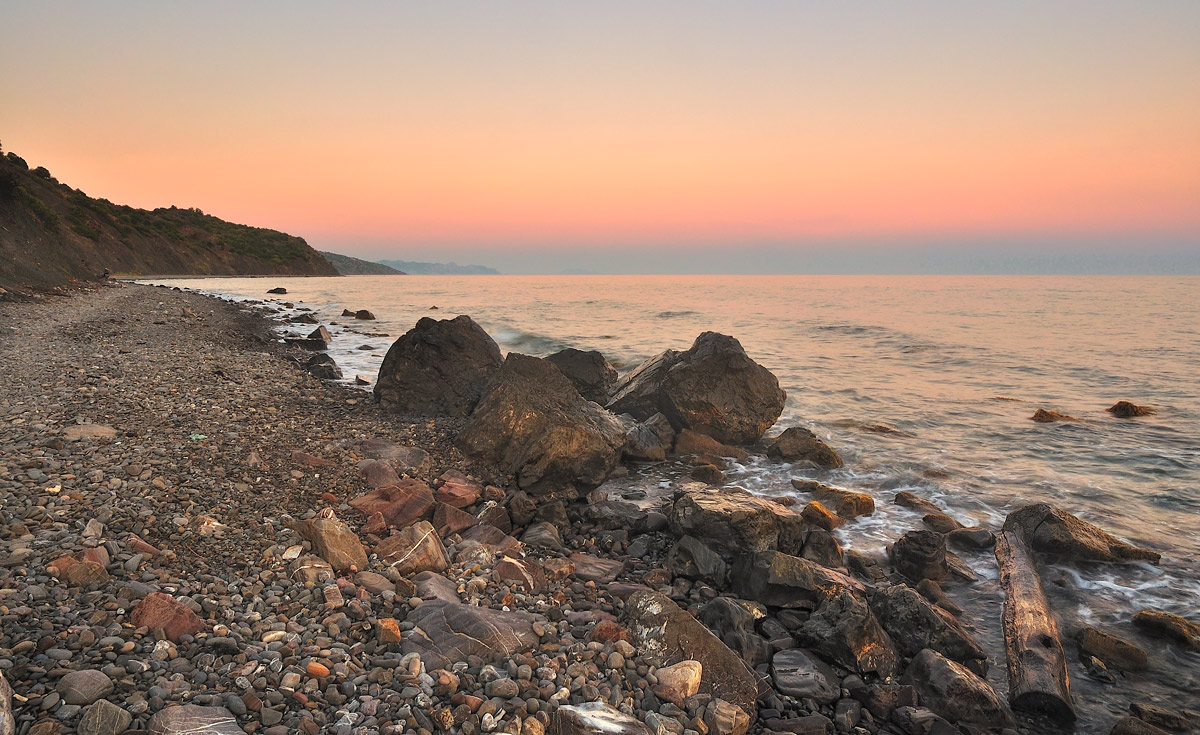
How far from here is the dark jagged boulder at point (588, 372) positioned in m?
15.8

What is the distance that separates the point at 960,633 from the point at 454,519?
19.6 ft

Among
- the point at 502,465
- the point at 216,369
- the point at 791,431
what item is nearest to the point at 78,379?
the point at 216,369

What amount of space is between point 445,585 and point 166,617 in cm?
230

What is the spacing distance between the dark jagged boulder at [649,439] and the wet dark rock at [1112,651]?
24.6ft

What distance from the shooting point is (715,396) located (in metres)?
13.9

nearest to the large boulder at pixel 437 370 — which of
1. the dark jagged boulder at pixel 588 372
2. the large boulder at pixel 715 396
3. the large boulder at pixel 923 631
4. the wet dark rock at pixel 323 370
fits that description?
the dark jagged boulder at pixel 588 372

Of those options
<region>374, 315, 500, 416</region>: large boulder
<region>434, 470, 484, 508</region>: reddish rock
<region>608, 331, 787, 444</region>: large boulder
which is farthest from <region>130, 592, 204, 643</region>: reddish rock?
<region>608, 331, 787, 444</region>: large boulder

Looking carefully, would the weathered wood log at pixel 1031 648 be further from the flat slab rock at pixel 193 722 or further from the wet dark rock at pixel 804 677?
the flat slab rock at pixel 193 722

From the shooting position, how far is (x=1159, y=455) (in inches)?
529

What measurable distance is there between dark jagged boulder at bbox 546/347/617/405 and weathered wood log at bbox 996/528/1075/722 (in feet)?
32.5

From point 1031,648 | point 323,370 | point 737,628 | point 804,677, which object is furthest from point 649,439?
point 323,370

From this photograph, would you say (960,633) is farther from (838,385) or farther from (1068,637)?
(838,385)

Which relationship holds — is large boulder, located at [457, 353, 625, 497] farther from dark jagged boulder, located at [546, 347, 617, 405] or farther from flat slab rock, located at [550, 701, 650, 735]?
flat slab rock, located at [550, 701, 650, 735]

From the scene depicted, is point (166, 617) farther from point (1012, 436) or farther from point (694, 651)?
point (1012, 436)
